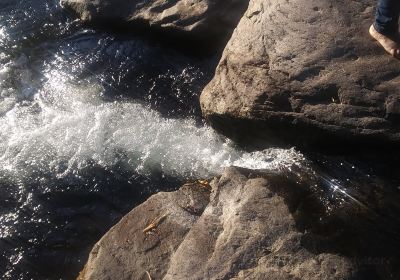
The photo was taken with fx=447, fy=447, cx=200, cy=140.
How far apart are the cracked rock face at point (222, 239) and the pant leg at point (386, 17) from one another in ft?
5.17

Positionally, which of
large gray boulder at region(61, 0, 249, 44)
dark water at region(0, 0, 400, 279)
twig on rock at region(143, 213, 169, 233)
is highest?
large gray boulder at region(61, 0, 249, 44)

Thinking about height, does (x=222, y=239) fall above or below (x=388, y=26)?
below

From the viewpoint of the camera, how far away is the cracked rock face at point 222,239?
3049 millimetres

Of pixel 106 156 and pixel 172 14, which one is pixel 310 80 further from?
pixel 172 14

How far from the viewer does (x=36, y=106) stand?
5438 mm

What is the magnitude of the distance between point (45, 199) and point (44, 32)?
3138mm

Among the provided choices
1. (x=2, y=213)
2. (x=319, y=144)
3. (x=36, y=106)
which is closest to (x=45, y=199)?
(x=2, y=213)

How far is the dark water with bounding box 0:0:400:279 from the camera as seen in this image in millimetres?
3826

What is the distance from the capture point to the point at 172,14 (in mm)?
5980

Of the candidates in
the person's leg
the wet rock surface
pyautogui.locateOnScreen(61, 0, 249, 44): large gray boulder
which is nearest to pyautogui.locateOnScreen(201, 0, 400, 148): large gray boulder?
the person's leg

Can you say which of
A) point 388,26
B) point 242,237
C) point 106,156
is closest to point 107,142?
point 106,156

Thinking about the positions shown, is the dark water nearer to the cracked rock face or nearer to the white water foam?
the white water foam

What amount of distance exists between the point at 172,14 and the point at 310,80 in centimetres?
270

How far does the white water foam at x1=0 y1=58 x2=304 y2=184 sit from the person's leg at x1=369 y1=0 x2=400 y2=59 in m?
1.24
